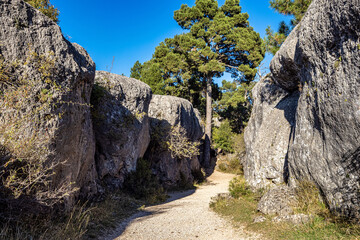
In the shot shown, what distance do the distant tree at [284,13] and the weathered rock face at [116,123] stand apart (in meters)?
6.10

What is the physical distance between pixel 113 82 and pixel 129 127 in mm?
2052

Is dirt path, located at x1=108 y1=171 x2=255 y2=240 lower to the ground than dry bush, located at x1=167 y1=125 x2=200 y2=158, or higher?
lower

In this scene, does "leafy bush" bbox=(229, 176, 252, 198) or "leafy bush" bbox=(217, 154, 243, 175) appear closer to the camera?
"leafy bush" bbox=(229, 176, 252, 198)

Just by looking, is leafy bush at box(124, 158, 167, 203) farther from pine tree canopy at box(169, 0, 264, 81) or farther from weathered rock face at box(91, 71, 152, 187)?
pine tree canopy at box(169, 0, 264, 81)

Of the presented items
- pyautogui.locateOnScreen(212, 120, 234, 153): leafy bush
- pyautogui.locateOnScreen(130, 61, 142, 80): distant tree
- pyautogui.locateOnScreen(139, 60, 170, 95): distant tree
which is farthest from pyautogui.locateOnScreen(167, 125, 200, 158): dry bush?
pyautogui.locateOnScreen(212, 120, 234, 153): leafy bush

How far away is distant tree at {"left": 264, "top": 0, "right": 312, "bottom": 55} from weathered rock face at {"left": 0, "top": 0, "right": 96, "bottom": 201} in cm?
756

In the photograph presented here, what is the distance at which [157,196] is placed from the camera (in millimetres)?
11008

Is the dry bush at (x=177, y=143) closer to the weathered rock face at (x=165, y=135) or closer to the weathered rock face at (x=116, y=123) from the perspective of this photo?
the weathered rock face at (x=165, y=135)

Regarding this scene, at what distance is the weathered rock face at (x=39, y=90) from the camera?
4.64m

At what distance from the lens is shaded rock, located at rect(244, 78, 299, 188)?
332 inches

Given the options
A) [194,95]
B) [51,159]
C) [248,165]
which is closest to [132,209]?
[51,159]

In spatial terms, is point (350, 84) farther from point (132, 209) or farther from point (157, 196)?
point (157, 196)

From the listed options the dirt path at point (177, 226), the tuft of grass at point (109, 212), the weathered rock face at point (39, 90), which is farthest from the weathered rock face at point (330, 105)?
the weathered rock face at point (39, 90)

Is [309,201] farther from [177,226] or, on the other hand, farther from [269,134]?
[269,134]
